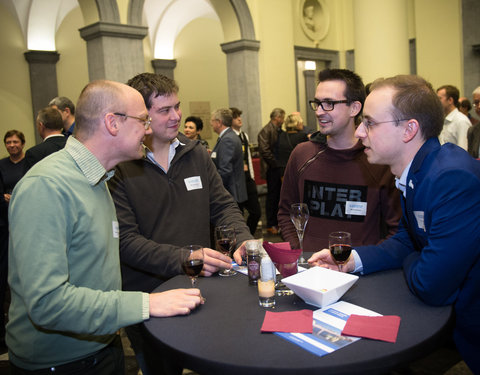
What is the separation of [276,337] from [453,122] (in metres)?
4.58

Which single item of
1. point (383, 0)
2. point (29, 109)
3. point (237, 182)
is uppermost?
point (383, 0)

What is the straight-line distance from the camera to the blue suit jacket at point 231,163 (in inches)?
214

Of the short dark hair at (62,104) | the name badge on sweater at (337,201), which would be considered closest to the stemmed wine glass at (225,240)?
the name badge on sweater at (337,201)

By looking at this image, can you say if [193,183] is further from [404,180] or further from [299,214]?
[404,180]

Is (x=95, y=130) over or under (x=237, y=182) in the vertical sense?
over

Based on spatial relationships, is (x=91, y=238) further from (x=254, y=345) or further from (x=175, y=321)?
(x=254, y=345)

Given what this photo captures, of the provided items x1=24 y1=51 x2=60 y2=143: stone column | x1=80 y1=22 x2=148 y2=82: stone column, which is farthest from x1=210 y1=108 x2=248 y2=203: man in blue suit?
x1=24 y1=51 x2=60 y2=143: stone column

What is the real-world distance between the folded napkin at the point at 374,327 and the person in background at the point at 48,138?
3121 mm

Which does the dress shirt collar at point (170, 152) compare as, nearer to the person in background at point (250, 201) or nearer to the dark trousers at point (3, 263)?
the dark trousers at point (3, 263)

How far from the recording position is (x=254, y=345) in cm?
120

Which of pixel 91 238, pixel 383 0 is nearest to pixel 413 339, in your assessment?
pixel 91 238

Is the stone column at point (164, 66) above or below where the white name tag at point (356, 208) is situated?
above

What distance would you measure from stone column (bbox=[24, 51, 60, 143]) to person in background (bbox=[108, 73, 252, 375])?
8.62 meters

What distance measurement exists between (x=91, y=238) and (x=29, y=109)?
31.4ft
